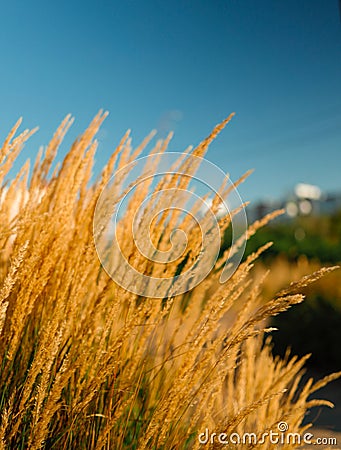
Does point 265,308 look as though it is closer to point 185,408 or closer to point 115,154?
point 185,408

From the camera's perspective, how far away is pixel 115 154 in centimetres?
175

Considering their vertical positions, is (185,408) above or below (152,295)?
below

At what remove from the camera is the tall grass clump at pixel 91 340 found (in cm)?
110

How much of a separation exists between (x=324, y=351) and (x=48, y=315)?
3.78 metres

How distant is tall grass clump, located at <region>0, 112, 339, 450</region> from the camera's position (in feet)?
3.59

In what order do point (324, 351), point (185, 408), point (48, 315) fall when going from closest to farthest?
point (185, 408) → point (48, 315) → point (324, 351)

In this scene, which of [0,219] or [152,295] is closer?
[152,295]

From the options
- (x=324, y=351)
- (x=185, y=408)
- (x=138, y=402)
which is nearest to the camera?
(x=185, y=408)

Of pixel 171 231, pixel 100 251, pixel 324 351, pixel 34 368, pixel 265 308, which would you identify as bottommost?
pixel 34 368

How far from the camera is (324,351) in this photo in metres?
4.81

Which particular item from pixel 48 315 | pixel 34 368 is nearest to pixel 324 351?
pixel 48 315

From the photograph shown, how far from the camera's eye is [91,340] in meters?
1.37

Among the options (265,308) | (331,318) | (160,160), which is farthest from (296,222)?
(265,308)

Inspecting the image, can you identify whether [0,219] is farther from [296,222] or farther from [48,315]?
[296,222]
